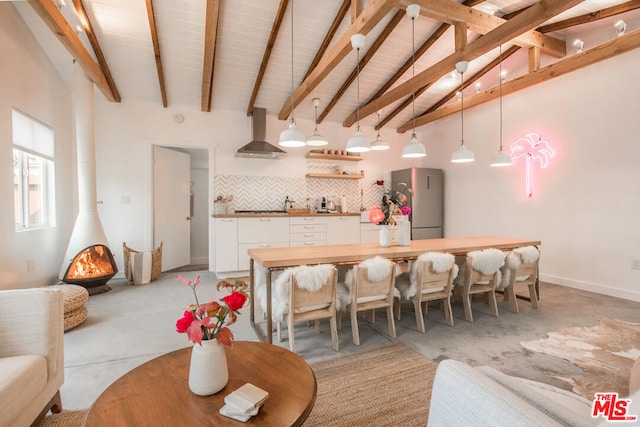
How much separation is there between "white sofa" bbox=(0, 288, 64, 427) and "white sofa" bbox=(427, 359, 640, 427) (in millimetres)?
1764

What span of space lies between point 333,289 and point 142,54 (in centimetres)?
412

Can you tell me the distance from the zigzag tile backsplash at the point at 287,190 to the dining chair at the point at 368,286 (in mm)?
3410

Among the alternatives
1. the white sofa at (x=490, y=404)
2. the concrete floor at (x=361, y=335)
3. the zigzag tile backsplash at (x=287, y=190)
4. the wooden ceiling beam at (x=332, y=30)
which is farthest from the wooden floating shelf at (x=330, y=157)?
the white sofa at (x=490, y=404)

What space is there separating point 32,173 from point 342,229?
4.46 metres

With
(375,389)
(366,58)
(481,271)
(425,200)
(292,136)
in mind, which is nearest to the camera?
(375,389)

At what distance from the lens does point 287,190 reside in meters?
5.93

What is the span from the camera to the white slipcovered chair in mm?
2320

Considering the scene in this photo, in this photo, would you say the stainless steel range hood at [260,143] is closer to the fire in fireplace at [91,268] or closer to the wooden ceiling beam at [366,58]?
the wooden ceiling beam at [366,58]

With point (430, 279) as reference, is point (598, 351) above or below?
below

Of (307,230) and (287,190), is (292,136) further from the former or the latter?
(287,190)

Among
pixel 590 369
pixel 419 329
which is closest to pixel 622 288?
pixel 590 369

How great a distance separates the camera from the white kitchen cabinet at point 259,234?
5.03 m

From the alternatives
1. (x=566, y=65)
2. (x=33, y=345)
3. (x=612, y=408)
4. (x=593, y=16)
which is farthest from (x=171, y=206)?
(x=593, y=16)

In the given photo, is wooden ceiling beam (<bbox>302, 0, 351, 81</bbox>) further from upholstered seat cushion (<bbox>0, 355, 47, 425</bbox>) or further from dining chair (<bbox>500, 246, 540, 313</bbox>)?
upholstered seat cushion (<bbox>0, 355, 47, 425</bbox>)
